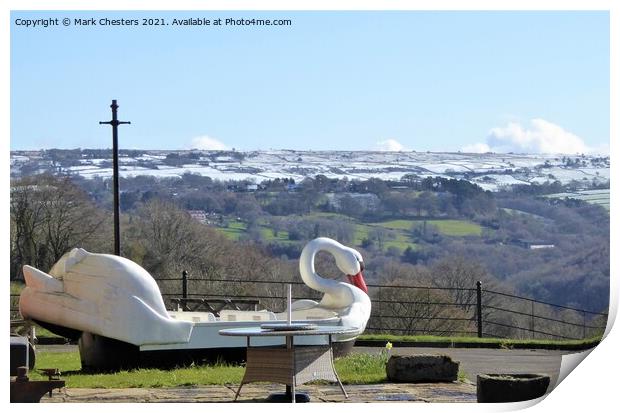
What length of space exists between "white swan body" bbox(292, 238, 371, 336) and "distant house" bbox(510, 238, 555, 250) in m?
17.1

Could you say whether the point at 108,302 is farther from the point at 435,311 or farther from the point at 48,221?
the point at 48,221

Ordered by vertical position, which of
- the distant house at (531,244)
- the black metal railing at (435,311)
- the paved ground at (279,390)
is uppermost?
the distant house at (531,244)

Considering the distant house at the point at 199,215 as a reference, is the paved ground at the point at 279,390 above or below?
below

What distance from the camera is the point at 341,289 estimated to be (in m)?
12.5

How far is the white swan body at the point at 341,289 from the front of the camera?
12250 mm

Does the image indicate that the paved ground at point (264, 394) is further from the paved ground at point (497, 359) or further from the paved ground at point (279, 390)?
the paved ground at point (497, 359)

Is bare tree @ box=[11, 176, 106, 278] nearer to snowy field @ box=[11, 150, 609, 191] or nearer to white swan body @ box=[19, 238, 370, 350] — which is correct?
snowy field @ box=[11, 150, 609, 191]

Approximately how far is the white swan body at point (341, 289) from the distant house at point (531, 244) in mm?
17125

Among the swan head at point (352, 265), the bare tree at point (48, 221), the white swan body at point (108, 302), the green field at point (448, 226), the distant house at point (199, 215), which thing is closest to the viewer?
the white swan body at point (108, 302)

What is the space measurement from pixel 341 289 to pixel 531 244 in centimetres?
1871

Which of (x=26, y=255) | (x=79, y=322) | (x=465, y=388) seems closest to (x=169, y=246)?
(x=26, y=255)

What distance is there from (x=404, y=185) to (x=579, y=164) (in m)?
5.66

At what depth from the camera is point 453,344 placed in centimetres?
1603

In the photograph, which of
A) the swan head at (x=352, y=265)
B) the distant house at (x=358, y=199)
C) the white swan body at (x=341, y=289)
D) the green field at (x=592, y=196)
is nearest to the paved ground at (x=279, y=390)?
the white swan body at (x=341, y=289)
